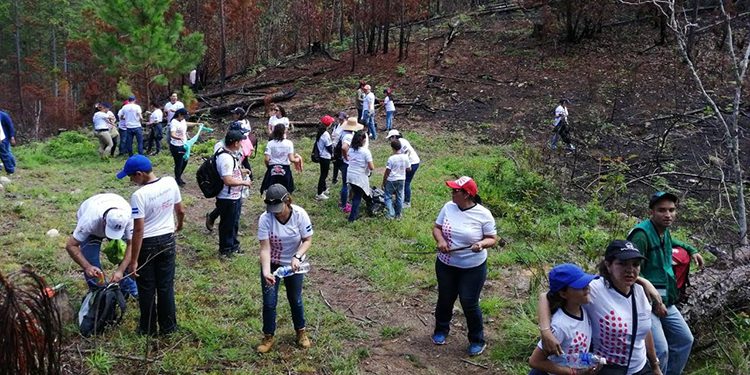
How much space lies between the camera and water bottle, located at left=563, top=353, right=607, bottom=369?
3344 mm

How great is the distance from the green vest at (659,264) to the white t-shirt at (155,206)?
3.75 meters

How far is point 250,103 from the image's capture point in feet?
68.6

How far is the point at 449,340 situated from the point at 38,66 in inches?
1525

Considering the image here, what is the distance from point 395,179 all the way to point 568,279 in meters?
5.74

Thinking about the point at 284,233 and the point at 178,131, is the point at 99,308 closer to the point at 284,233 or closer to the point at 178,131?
the point at 284,233

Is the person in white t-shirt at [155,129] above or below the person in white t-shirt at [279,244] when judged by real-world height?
above

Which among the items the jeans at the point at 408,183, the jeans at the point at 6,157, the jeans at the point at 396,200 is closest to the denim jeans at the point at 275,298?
the jeans at the point at 396,200

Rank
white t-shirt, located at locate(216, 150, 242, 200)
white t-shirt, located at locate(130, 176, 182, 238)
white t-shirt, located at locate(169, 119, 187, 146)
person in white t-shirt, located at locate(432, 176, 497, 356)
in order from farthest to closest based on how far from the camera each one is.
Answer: white t-shirt, located at locate(169, 119, 187, 146), white t-shirt, located at locate(216, 150, 242, 200), person in white t-shirt, located at locate(432, 176, 497, 356), white t-shirt, located at locate(130, 176, 182, 238)

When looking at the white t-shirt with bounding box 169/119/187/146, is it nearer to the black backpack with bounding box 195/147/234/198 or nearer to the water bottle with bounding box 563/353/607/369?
the black backpack with bounding box 195/147/234/198

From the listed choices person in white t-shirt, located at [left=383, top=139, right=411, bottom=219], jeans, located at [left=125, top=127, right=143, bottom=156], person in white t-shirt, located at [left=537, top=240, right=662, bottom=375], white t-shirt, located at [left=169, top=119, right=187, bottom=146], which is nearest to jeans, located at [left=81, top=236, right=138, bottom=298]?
person in white t-shirt, located at [left=537, top=240, right=662, bottom=375]

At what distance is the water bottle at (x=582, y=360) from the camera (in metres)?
3.34

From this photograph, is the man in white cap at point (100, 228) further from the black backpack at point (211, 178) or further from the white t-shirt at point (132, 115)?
the white t-shirt at point (132, 115)

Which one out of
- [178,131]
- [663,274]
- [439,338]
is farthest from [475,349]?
[178,131]

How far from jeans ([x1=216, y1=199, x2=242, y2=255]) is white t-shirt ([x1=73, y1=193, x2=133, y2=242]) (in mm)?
2179
